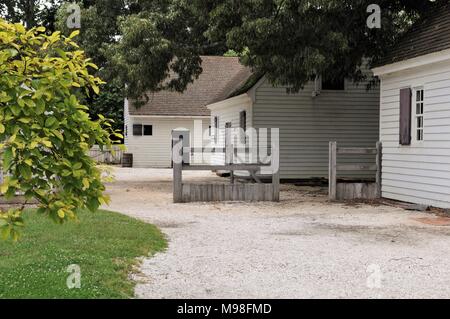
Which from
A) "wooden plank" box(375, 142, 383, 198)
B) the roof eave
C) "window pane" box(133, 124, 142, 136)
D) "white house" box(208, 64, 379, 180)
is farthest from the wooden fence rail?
"window pane" box(133, 124, 142, 136)

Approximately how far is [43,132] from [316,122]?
18.0 m

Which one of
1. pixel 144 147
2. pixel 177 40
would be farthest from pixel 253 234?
pixel 144 147

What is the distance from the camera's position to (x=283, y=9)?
14.1m

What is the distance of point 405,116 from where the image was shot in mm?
14523

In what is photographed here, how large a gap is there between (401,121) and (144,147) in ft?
75.2

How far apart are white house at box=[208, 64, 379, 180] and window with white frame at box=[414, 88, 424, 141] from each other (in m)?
7.45

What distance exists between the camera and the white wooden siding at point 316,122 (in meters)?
21.9

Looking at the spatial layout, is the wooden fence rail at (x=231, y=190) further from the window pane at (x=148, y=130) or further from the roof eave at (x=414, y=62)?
the window pane at (x=148, y=130)

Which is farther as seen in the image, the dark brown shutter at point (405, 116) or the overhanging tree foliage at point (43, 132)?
the dark brown shutter at point (405, 116)

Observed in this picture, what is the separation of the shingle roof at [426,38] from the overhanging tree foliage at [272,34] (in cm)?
86

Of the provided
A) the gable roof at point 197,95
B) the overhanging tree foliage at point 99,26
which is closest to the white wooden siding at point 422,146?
the overhanging tree foliage at point 99,26

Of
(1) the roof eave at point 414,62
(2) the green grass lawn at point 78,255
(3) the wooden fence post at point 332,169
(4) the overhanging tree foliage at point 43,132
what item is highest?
(1) the roof eave at point 414,62

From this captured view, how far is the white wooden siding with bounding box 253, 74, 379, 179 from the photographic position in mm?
21891

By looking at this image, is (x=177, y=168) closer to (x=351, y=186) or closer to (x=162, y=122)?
(x=351, y=186)
